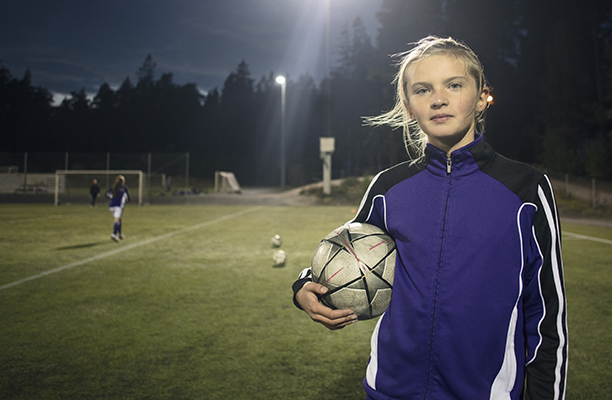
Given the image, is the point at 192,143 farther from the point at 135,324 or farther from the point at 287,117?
the point at 135,324

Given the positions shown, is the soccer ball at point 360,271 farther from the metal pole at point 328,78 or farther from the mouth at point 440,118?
the metal pole at point 328,78

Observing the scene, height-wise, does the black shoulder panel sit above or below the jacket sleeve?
above

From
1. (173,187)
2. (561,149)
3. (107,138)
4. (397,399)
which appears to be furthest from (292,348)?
(107,138)

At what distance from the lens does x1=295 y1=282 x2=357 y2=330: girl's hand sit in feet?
5.23

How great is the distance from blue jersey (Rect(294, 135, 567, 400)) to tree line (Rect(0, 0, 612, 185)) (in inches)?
881

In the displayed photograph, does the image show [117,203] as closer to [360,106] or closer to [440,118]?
[440,118]

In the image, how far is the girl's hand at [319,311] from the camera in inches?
62.7

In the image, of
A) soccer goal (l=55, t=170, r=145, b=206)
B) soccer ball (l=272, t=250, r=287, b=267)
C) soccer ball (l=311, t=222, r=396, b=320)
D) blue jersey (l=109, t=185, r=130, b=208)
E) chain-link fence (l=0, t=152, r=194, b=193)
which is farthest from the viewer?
chain-link fence (l=0, t=152, r=194, b=193)

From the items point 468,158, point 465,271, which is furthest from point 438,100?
point 465,271

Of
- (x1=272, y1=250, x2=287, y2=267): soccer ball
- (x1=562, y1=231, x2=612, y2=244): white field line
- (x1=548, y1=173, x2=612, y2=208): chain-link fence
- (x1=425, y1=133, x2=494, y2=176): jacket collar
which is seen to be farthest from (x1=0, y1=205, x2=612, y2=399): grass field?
(x1=548, y1=173, x2=612, y2=208): chain-link fence

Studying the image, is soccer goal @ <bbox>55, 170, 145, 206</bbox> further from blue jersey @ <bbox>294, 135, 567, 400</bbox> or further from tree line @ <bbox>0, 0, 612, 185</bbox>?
blue jersey @ <bbox>294, 135, 567, 400</bbox>

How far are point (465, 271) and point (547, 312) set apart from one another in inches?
12.3

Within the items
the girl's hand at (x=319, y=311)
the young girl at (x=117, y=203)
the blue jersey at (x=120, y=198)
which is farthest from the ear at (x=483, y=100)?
the blue jersey at (x=120, y=198)

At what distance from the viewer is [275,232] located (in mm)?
12594
